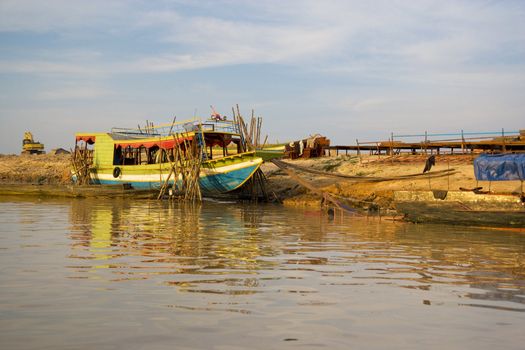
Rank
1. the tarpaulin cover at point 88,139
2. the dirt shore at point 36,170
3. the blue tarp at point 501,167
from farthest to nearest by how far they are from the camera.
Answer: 1. the dirt shore at point 36,170
2. the tarpaulin cover at point 88,139
3. the blue tarp at point 501,167

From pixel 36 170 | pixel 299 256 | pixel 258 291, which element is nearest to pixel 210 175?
pixel 299 256

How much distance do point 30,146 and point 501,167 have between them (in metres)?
58.9

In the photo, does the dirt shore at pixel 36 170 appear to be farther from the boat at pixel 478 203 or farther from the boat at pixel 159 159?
the boat at pixel 478 203

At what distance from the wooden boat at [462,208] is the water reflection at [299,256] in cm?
51

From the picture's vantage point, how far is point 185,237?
13.2 metres

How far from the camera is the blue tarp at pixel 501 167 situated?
1708cm

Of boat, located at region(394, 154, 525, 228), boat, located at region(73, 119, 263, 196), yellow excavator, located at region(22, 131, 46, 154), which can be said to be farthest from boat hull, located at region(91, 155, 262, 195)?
yellow excavator, located at region(22, 131, 46, 154)

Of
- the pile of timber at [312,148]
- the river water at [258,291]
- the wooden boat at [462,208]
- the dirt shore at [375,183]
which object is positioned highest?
the pile of timber at [312,148]

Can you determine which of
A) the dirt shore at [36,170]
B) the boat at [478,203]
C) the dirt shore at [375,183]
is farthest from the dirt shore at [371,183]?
the dirt shore at [36,170]

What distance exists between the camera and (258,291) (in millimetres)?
7301

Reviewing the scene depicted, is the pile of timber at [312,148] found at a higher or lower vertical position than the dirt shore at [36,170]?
higher

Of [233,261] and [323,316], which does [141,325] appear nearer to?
[323,316]

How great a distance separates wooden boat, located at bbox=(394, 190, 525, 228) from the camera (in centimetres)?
1549

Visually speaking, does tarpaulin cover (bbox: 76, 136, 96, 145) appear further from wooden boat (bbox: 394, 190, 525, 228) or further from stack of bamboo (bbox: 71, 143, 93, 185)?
wooden boat (bbox: 394, 190, 525, 228)
